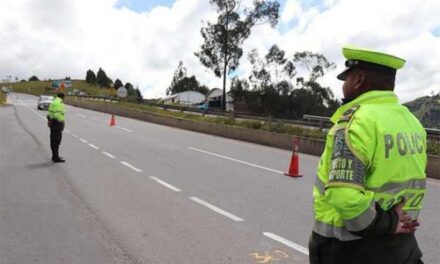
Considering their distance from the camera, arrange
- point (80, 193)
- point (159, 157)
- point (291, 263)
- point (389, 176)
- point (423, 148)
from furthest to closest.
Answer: point (159, 157) < point (80, 193) < point (291, 263) < point (423, 148) < point (389, 176)

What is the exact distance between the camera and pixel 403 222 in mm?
2350

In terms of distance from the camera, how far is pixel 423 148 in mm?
2553

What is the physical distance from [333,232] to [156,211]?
5804 millimetres

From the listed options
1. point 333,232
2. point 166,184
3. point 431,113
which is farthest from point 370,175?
point 431,113

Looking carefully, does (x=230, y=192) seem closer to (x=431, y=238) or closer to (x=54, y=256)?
(x=431, y=238)

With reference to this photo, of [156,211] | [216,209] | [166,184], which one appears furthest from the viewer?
[166,184]

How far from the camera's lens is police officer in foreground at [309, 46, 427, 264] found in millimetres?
2277

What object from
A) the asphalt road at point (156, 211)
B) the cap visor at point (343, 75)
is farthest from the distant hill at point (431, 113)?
the cap visor at point (343, 75)

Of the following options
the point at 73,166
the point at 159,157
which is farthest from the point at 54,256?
the point at 159,157

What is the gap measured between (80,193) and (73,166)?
3719 mm

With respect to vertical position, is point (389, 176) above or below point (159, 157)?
above

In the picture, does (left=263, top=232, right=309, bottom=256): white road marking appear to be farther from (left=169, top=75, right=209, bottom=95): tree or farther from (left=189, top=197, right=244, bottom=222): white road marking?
(left=169, top=75, right=209, bottom=95): tree

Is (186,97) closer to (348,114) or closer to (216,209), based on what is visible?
(216,209)

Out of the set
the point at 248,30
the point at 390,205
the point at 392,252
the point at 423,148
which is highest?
the point at 248,30
